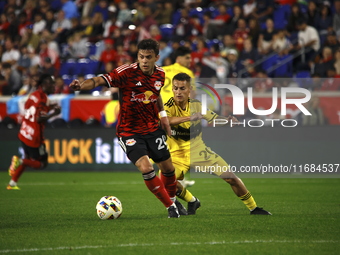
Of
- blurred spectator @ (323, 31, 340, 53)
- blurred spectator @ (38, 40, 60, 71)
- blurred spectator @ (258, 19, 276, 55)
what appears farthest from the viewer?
blurred spectator @ (38, 40, 60, 71)

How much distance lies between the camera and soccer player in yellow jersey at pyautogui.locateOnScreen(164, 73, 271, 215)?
7934mm

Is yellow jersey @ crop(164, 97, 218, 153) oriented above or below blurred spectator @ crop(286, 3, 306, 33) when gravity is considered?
below

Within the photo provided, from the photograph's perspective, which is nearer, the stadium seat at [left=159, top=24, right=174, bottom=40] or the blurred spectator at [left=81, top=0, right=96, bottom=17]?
the stadium seat at [left=159, top=24, right=174, bottom=40]

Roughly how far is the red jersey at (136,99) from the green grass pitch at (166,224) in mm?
1140

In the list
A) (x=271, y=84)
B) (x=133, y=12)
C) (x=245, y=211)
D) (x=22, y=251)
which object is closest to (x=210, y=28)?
(x=133, y=12)

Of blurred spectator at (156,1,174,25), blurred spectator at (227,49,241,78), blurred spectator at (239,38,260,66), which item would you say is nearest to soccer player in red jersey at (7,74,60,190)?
blurred spectator at (227,49,241,78)

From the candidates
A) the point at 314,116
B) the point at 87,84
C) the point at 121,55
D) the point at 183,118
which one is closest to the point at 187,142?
the point at 183,118

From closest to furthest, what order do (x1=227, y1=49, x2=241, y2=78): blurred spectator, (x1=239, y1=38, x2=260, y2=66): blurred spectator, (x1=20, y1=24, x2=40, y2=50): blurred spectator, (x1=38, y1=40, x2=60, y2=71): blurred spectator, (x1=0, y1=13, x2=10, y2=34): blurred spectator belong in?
(x1=227, y1=49, x2=241, y2=78): blurred spectator < (x1=239, y1=38, x2=260, y2=66): blurred spectator < (x1=38, y1=40, x2=60, y2=71): blurred spectator < (x1=20, y1=24, x2=40, y2=50): blurred spectator < (x1=0, y1=13, x2=10, y2=34): blurred spectator

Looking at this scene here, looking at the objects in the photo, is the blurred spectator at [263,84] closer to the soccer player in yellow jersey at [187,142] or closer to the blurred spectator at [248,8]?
the blurred spectator at [248,8]

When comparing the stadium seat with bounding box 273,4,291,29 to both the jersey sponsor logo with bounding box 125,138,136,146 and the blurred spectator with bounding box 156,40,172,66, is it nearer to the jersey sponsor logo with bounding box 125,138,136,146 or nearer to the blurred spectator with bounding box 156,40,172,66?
the blurred spectator with bounding box 156,40,172,66

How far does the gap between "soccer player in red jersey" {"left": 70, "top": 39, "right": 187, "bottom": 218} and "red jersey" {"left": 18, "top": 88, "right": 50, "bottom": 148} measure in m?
5.17

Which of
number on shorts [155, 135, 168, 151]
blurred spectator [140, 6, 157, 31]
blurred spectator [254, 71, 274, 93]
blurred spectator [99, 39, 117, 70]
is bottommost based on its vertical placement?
blurred spectator [254, 71, 274, 93]

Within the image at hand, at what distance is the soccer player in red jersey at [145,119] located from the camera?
7.48 metres

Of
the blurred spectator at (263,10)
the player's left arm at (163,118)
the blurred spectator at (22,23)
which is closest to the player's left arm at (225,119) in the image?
the player's left arm at (163,118)
